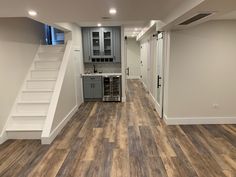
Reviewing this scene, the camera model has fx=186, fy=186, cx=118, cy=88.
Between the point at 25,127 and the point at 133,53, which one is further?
the point at 133,53

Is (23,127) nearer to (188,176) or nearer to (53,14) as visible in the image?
(53,14)

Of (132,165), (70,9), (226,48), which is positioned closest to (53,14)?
(70,9)

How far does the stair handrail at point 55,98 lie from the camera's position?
349 centimetres

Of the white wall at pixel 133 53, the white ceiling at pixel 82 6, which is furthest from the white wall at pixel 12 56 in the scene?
the white wall at pixel 133 53

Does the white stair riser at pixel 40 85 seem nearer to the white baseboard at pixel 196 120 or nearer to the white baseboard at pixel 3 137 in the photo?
the white baseboard at pixel 3 137

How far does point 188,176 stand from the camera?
250 centimetres

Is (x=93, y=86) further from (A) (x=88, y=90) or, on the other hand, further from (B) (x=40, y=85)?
(B) (x=40, y=85)

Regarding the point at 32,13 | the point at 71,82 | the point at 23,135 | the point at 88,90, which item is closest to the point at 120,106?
the point at 88,90

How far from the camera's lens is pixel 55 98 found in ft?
13.0

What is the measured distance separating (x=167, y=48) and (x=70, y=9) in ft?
7.68

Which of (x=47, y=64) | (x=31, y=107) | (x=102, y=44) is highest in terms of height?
(x=102, y=44)

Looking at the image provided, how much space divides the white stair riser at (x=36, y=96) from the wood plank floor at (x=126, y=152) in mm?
847

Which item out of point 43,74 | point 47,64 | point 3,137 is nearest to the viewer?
point 3,137

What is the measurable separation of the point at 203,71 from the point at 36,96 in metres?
3.83
